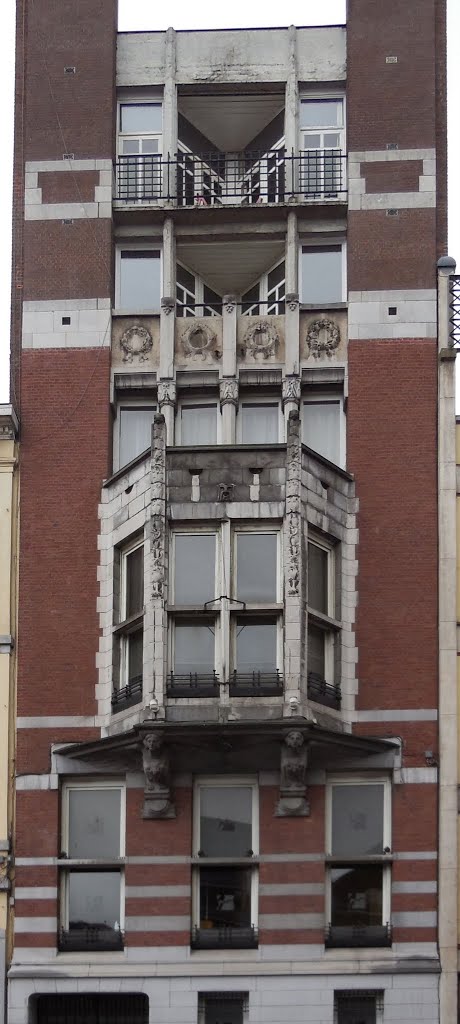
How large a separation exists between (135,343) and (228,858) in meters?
9.33

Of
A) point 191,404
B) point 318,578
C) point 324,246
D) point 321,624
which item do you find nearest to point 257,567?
point 318,578

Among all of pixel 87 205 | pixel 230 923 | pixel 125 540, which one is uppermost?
pixel 87 205

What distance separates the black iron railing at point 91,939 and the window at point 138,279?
11066mm

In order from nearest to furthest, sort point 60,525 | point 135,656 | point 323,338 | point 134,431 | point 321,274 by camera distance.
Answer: point 135,656 → point 60,525 → point 323,338 → point 134,431 → point 321,274

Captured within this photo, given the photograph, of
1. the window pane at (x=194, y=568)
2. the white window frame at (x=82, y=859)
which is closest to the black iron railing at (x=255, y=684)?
the window pane at (x=194, y=568)

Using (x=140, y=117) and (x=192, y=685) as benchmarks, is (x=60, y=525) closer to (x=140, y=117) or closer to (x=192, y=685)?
(x=192, y=685)

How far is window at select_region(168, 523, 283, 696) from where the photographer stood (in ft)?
112

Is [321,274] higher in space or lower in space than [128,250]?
lower

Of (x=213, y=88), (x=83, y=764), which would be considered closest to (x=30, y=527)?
(x=83, y=764)

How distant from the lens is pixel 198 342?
3731 cm

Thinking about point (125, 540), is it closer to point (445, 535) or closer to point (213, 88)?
point (445, 535)

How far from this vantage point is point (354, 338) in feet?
121

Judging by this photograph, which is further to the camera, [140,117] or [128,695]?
[140,117]

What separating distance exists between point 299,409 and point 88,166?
5934mm
